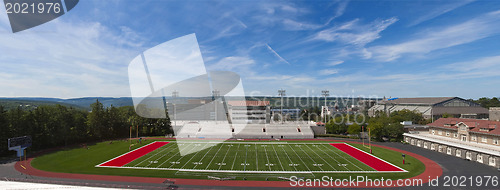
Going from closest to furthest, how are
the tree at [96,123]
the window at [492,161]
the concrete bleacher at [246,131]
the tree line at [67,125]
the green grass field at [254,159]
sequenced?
the green grass field at [254,159], the window at [492,161], the tree line at [67,125], the tree at [96,123], the concrete bleacher at [246,131]

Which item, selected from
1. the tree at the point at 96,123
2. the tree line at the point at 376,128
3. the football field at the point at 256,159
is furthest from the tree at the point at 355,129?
the tree at the point at 96,123

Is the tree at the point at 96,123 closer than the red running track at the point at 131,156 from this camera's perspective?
No

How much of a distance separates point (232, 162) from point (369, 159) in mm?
17621

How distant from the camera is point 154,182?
811 inches

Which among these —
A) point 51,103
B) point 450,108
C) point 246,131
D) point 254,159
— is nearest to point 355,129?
point 246,131

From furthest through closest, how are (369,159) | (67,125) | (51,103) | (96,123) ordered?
(51,103) < (96,123) < (67,125) < (369,159)

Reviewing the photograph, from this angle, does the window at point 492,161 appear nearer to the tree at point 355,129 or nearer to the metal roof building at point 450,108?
the tree at point 355,129

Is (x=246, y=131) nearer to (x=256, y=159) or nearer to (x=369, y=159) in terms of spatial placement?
(x=256, y=159)

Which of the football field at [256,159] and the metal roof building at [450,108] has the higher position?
the metal roof building at [450,108]

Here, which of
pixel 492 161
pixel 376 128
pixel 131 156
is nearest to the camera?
pixel 492 161

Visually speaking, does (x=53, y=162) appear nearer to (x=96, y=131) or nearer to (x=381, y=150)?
(x=96, y=131)

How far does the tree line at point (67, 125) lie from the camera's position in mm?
32537

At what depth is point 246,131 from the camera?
4828cm

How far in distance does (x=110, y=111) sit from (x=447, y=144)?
191 feet
